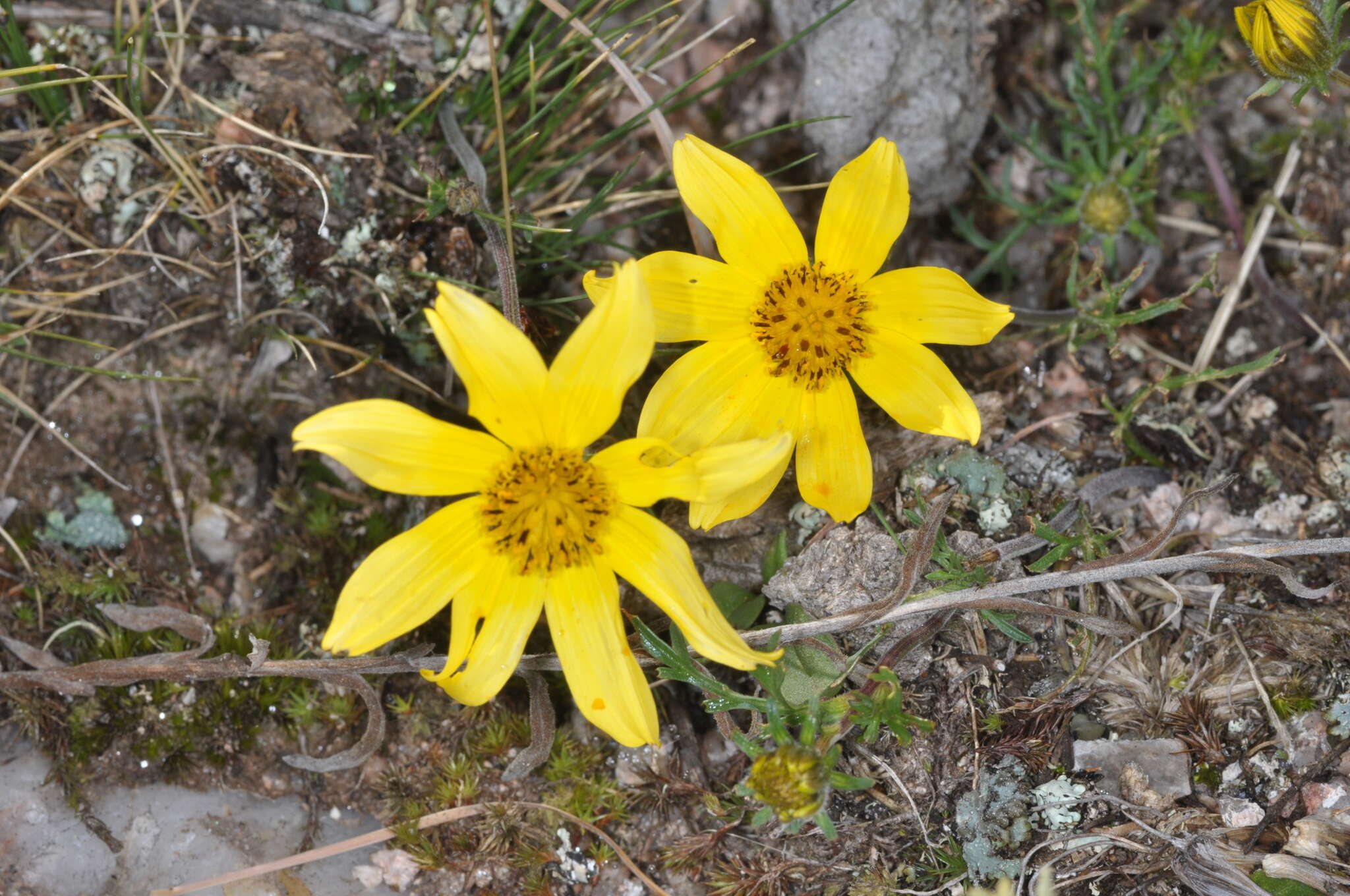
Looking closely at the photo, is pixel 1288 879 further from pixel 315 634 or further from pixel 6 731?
pixel 6 731

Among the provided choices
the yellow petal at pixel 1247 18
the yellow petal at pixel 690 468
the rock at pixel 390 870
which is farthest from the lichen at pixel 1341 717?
the rock at pixel 390 870

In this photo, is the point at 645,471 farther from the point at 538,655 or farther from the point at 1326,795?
the point at 1326,795

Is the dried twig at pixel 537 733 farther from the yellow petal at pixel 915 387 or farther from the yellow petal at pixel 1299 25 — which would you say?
the yellow petal at pixel 1299 25

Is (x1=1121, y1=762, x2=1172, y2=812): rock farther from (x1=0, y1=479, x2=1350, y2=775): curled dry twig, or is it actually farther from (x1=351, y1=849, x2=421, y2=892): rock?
(x1=351, y1=849, x2=421, y2=892): rock

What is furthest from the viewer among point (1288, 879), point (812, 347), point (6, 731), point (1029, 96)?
point (1029, 96)

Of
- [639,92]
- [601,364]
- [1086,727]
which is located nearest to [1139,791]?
[1086,727]

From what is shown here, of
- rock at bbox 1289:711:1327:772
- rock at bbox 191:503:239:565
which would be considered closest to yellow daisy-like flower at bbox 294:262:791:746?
rock at bbox 191:503:239:565

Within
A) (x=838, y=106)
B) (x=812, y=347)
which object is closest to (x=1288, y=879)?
(x=812, y=347)
